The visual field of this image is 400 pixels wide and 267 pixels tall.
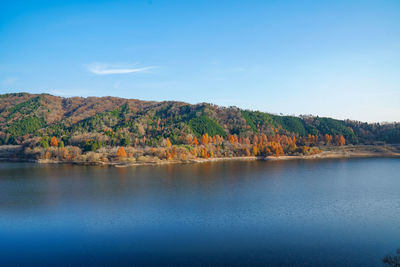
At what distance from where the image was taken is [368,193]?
33250mm

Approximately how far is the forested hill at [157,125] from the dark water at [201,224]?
188 feet

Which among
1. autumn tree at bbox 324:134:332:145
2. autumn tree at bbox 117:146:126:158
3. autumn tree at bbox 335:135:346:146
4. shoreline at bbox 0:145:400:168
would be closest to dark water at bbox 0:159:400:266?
shoreline at bbox 0:145:400:168

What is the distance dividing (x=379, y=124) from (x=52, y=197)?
422ft

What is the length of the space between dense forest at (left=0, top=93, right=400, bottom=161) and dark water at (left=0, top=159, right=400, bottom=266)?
147 ft

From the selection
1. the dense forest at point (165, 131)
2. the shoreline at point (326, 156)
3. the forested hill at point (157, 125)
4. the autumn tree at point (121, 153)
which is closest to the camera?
the shoreline at point (326, 156)

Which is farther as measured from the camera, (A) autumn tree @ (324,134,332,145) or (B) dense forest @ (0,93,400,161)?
(A) autumn tree @ (324,134,332,145)

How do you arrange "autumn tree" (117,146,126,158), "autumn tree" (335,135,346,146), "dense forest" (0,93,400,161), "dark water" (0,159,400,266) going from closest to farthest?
"dark water" (0,159,400,266) < "autumn tree" (117,146,126,158) < "dense forest" (0,93,400,161) < "autumn tree" (335,135,346,146)

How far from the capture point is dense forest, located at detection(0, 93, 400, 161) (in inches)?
3359

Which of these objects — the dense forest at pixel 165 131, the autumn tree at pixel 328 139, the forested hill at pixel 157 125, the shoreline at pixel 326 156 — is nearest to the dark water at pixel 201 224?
the shoreline at pixel 326 156

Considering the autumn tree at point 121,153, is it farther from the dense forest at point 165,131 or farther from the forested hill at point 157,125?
the forested hill at point 157,125

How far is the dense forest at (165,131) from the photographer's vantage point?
85.3m

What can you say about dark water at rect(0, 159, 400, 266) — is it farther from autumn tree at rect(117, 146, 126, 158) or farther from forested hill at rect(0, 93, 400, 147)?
forested hill at rect(0, 93, 400, 147)

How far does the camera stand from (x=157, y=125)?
120375 millimetres

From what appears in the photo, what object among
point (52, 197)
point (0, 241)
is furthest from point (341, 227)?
point (52, 197)
